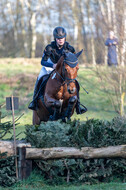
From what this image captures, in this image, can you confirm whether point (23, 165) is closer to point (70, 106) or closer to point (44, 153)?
point (44, 153)

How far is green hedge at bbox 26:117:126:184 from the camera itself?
5926 mm

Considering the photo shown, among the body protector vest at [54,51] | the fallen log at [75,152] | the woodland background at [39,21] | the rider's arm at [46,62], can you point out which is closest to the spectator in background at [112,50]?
the body protector vest at [54,51]

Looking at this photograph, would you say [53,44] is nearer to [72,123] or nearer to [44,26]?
[72,123]

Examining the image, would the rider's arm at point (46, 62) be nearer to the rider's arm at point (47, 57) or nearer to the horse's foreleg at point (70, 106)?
the rider's arm at point (47, 57)

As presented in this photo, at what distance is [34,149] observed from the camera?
5898 mm

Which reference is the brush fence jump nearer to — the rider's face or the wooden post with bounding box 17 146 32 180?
the wooden post with bounding box 17 146 32 180

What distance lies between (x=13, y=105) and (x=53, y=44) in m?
1.83

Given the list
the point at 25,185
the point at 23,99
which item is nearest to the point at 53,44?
the point at 25,185

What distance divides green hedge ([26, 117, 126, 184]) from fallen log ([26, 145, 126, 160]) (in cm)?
8

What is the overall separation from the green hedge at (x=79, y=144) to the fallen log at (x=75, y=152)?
8cm

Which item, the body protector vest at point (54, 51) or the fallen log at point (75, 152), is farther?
the body protector vest at point (54, 51)

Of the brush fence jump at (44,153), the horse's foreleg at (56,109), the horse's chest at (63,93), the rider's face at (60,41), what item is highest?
the rider's face at (60,41)

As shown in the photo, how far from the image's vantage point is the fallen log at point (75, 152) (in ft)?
19.3

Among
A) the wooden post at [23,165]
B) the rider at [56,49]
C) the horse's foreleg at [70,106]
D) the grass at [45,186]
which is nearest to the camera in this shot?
the grass at [45,186]
